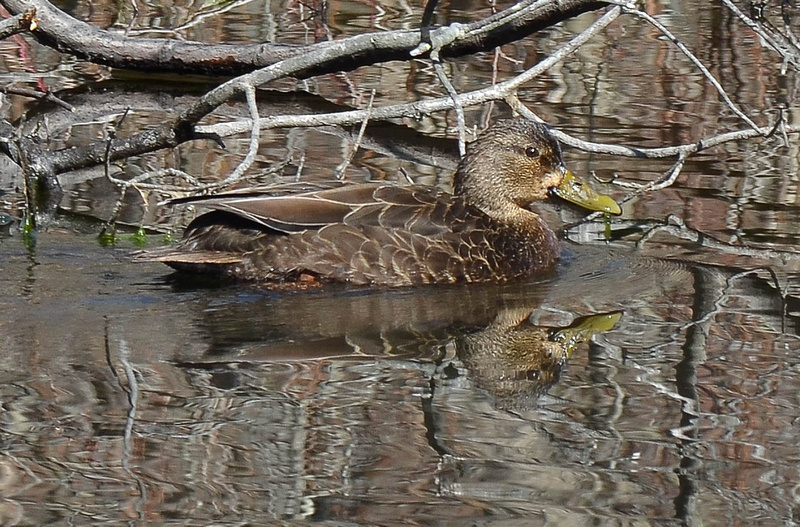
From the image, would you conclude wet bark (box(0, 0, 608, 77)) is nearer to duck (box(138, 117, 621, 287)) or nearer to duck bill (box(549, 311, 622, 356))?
duck (box(138, 117, 621, 287))

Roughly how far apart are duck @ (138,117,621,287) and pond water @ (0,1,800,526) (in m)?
0.12

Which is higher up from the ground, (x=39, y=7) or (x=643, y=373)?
(x=39, y=7)

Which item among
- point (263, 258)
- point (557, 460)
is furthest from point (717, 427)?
point (263, 258)

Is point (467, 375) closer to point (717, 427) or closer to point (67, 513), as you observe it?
point (717, 427)

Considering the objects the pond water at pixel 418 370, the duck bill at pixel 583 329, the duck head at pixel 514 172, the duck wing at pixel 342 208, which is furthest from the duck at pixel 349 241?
the duck bill at pixel 583 329

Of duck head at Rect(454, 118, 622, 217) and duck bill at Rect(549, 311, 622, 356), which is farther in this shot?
duck head at Rect(454, 118, 622, 217)

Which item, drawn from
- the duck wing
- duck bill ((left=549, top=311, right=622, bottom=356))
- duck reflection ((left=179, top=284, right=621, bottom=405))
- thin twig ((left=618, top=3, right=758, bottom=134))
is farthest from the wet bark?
duck bill ((left=549, top=311, right=622, bottom=356))

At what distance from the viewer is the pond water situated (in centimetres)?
496

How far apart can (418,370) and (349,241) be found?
1.71m

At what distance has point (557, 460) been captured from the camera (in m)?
5.27

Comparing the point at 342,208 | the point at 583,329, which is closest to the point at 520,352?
the point at 583,329

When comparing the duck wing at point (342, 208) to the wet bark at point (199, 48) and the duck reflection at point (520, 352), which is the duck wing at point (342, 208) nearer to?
the duck reflection at point (520, 352)

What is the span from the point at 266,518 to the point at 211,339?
2.20m

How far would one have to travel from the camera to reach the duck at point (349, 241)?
7895 mm
